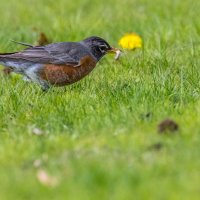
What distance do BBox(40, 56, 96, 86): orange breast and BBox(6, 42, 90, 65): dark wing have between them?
0.07 meters

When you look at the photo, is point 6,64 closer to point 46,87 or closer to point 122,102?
point 46,87

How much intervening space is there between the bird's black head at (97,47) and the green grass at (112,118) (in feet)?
0.71

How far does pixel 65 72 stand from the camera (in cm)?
816

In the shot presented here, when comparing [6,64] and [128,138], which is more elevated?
[6,64]

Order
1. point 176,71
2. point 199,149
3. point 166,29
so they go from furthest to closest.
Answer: point 166,29 → point 176,71 → point 199,149

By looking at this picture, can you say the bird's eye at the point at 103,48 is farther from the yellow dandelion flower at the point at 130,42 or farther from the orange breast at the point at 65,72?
the yellow dandelion flower at the point at 130,42

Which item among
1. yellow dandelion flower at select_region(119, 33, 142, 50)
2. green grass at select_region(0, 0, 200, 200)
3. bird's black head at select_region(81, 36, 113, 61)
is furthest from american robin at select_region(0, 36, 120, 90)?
yellow dandelion flower at select_region(119, 33, 142, 50)

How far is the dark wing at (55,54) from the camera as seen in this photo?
8.34 meters

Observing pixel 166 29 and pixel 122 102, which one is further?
pixel 166 29

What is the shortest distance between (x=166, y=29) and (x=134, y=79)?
7.58 feet

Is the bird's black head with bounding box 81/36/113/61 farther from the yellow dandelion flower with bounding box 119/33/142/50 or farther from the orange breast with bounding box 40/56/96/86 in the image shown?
the yellow dandelion flower with bounding box 119/33/142/50

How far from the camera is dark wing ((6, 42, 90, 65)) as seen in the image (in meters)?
8.34

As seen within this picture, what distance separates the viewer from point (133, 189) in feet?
15.1

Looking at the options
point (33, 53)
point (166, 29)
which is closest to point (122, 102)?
point (33, 53)
